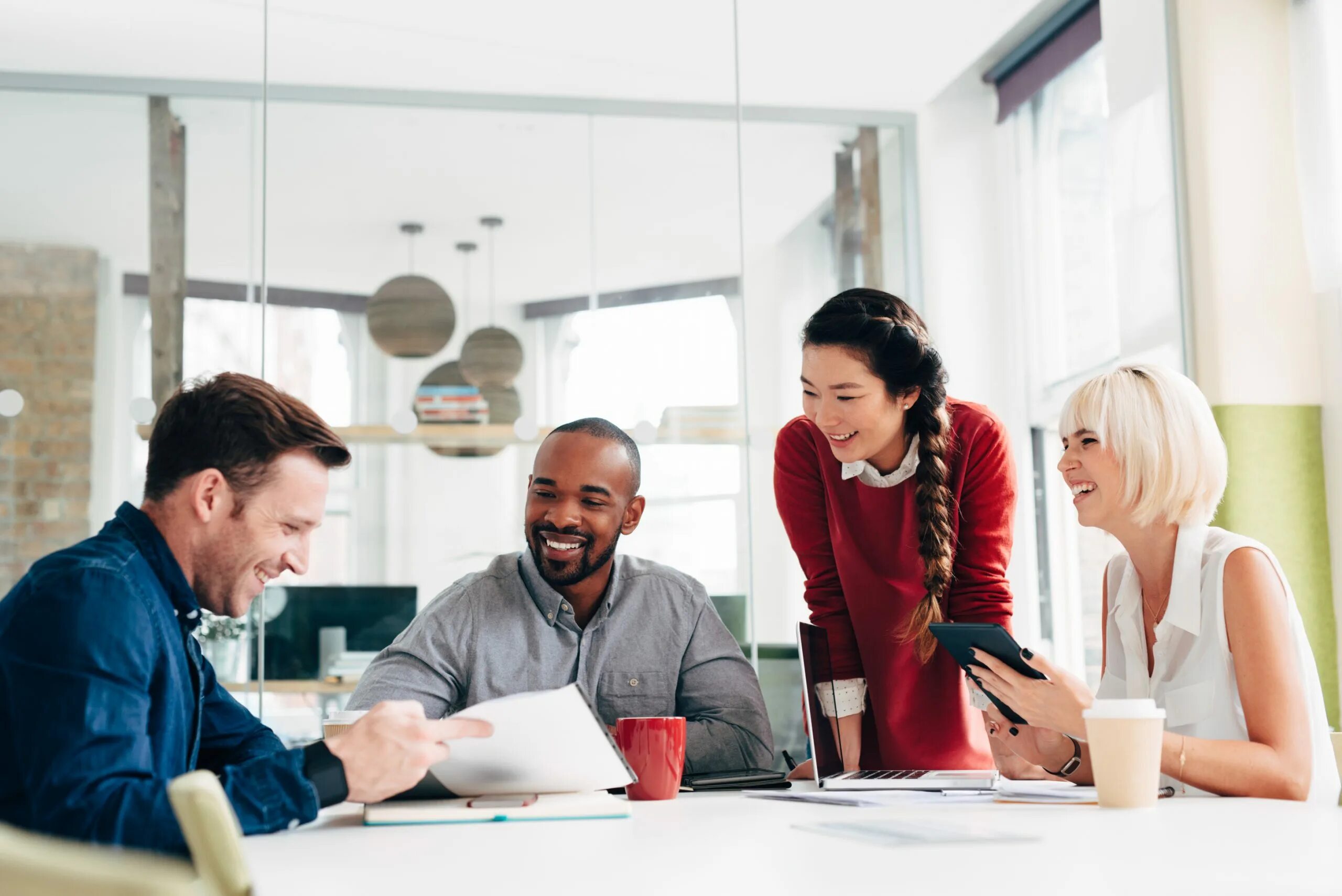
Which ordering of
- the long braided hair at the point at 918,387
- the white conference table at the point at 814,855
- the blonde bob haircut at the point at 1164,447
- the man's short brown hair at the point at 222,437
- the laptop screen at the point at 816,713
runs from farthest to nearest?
the long braided hair at the point at 918,387 < the blonde bob haircut at the point at 1164,447 < the laptop screen at the point at 816,713 < the man's short brown hair at the point at 222,437 < the white conference table at the point at 814,855

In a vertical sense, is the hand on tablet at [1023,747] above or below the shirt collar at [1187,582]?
below

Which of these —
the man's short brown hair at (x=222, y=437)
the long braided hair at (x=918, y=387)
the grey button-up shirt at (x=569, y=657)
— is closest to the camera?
the man's short brown hair at (x=222, y=437)

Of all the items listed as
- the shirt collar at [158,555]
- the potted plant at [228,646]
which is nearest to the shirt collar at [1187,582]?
the shirt collar at [158,555]

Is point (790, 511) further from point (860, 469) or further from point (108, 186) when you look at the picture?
point (108, 186)

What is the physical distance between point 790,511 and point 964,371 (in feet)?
6.28

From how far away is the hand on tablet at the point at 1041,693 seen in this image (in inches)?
53.9

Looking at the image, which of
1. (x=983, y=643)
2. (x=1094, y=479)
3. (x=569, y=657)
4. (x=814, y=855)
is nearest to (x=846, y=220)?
(x=1094, y=479)

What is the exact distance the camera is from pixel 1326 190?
2.85 metres

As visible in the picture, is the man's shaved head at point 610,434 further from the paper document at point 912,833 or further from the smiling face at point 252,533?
the paper document at point 912,833

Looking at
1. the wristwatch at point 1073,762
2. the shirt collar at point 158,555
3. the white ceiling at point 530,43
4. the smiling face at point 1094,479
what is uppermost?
the white ceiling at point 530,43

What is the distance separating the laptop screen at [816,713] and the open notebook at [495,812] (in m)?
0.34

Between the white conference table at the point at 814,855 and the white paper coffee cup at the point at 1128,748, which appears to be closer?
the white conference table at the point at 814,855

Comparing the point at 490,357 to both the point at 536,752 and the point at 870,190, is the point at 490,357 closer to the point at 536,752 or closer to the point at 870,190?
the point at 870,190

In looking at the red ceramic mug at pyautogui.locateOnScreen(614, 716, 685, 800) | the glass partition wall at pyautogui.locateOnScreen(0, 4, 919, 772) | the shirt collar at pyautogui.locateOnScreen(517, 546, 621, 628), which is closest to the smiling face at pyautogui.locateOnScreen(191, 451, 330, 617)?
the red ceramic mug at pyautogui.locateOnScreen(614, 716, 685, 800)
